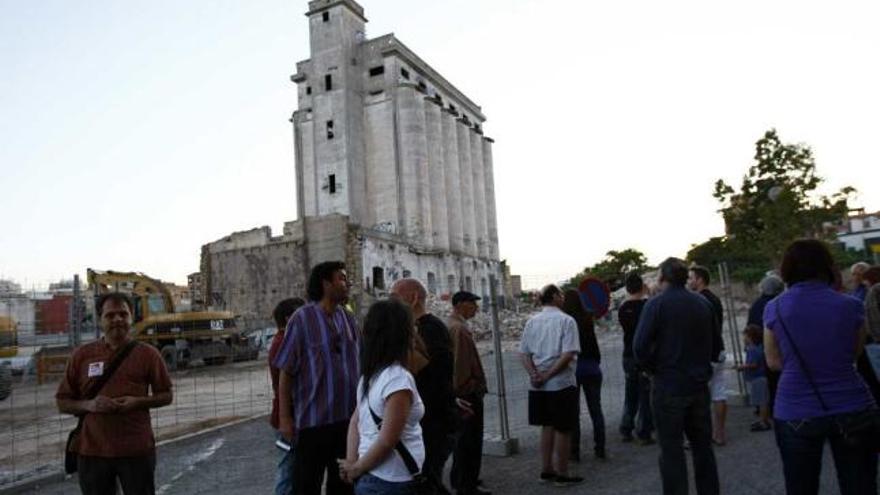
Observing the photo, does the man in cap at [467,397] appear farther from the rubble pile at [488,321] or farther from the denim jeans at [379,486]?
the rubble pile at [488,321]

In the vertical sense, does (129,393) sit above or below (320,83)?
below

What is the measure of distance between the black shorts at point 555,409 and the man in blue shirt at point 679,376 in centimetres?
118

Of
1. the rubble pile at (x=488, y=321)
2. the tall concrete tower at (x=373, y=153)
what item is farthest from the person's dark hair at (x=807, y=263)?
the tall concrete tower at (x=373, y=153)

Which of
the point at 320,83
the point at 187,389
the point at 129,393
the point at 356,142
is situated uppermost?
the point at 320,83

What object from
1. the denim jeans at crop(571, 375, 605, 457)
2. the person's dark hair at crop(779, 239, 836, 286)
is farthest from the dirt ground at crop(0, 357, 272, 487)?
the person's dark hair at crop(779, 239, 836, 286)

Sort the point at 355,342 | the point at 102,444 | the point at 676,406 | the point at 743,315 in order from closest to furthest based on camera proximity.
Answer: the point at 102,444, the point at 355,342, the point at 676,406, the point at 743,315

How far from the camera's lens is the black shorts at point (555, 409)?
5.96m

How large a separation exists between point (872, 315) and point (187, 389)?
18214 mm

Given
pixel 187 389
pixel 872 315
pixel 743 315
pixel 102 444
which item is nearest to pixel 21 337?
pixel 187 389

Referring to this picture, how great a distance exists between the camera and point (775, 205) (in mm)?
24469

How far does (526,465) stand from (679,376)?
262 cm

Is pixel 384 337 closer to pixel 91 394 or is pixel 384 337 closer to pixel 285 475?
pixel 91 394

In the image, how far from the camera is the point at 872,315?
4824 mm

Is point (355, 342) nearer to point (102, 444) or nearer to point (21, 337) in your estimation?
point (102, 444)
